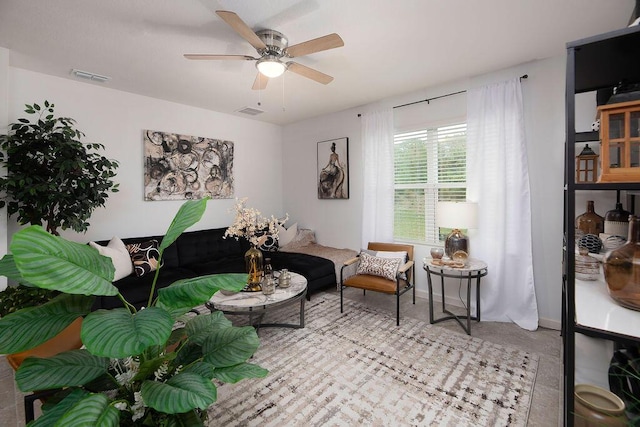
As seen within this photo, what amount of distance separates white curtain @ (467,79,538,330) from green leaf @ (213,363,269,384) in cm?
298

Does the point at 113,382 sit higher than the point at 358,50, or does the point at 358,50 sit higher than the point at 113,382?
the point at 358,50

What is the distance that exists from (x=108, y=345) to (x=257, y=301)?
6.34ft

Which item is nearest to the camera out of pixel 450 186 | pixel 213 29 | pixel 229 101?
pixel 213 29

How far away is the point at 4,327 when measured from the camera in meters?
0.71

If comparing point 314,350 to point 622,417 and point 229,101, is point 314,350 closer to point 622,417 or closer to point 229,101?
point 622,417

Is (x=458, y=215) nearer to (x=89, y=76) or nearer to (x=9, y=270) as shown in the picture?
(x=9, y=270)

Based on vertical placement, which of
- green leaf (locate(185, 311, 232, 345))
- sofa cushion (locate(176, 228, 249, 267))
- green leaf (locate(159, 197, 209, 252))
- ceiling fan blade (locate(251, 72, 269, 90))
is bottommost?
sofa cushion (locate(176, 228, 249, 267))

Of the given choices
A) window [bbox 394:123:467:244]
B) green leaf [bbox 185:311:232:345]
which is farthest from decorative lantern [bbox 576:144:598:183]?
green leaf [bbox 185:311:232:345]

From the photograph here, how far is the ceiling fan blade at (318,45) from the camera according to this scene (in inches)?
75.4

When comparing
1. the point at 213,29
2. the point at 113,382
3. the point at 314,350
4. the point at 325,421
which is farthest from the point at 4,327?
the point at 213,29

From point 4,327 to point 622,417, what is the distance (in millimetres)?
1841

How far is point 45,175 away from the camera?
2623 mm

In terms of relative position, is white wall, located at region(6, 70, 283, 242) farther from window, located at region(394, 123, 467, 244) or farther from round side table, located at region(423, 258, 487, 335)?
round side table, located at region(423, 258, 487, 335)

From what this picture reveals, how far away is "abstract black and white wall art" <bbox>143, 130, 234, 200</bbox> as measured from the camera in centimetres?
381
